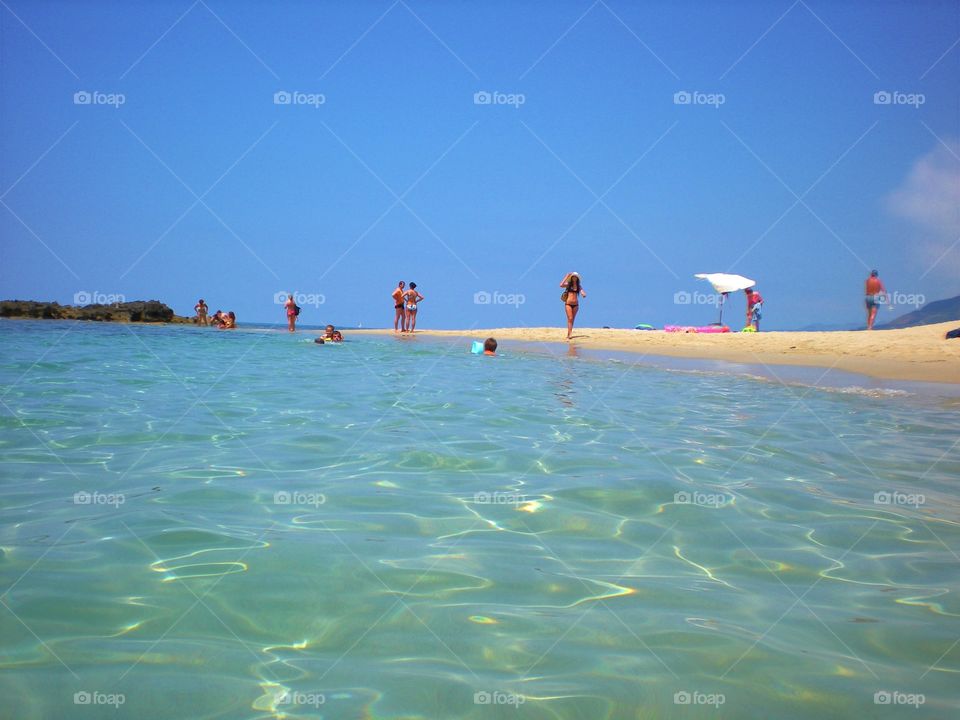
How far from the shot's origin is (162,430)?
17.3ft

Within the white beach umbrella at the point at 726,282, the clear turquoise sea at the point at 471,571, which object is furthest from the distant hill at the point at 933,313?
the clear turquoise sea at the point at 471,571

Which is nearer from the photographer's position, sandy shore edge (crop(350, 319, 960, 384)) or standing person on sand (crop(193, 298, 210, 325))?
sandy shore edge (crop(350, 319, 960, 384))

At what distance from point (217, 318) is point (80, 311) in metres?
9.14

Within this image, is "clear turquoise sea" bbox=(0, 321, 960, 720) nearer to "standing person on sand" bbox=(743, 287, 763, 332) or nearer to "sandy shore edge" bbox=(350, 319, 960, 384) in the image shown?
"sandy shore edge" bbox=(350, 319, 960, 384)

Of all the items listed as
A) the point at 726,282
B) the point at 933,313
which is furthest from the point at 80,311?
the point at 933,313

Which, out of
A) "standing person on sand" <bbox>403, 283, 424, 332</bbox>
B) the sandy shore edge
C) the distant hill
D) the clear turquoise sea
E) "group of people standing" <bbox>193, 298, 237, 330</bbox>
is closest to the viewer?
the clear turquoise sea

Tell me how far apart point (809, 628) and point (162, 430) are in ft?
16.2

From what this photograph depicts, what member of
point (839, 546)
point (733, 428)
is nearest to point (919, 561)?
point (839, 546)

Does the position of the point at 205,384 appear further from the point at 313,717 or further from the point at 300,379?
the point at 313,717

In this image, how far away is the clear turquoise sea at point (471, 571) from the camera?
71.2 inches

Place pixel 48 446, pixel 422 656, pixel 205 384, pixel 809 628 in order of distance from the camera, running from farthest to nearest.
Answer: pixel 205 384 < pixel 48 446 < pixel 809 628 < pixel 422 656

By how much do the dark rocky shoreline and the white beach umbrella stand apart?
3625 centimetres

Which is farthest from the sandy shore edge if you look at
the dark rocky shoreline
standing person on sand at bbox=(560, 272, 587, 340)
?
the dark rocky shoreline

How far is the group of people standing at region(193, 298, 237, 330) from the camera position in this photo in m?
37.2
